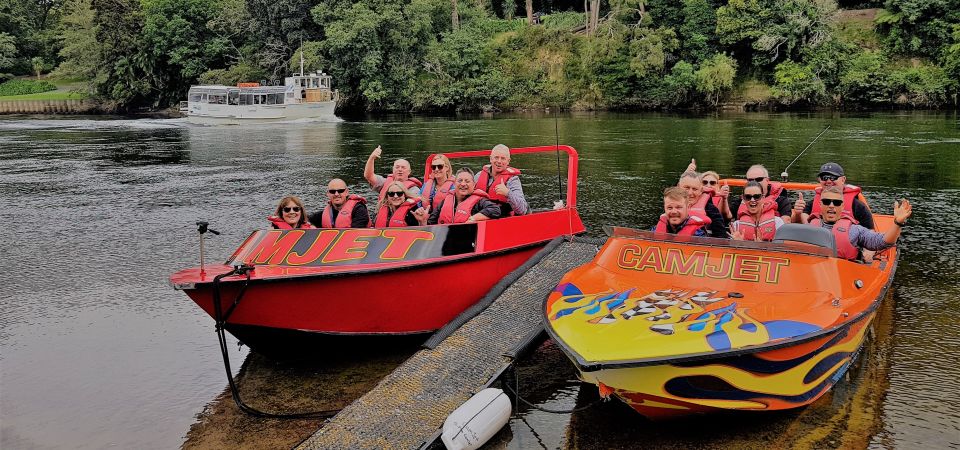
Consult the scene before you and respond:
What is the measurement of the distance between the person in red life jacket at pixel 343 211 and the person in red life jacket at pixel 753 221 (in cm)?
394

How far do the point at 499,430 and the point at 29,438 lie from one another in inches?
149

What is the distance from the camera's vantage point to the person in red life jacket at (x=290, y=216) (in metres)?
8.40

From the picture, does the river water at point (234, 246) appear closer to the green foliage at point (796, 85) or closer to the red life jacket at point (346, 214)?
the red life jacket at point (346, 214)

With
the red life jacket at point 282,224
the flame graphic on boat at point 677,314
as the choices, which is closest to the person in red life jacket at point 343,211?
the red life jacket at point 282,224

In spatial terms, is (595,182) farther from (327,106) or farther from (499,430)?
(327,106)

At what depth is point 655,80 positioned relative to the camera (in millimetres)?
48000

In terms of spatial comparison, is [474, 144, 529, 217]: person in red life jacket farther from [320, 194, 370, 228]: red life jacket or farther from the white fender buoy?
the white fender buoy

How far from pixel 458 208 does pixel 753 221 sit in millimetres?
3190

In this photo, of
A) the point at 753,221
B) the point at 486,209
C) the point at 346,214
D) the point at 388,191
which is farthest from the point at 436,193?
the point at 753,221

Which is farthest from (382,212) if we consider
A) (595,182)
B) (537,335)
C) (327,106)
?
(327,106)

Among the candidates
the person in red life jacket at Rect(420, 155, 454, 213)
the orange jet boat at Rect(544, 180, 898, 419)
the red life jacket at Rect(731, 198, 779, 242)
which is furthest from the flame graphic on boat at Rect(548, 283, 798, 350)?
the person in red life jacket at Rect(420, 155, 454, 213)

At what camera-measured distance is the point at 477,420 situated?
5.90m

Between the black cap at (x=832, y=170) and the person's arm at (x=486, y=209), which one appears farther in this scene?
the person's arm at (x=486, y=209)

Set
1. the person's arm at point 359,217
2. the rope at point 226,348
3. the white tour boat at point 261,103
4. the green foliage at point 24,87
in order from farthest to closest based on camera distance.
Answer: the green foliage at point 24,87 < the white tour boat at point 261,103 < the person's arm at point 359,217 < the rope at point 226,348
